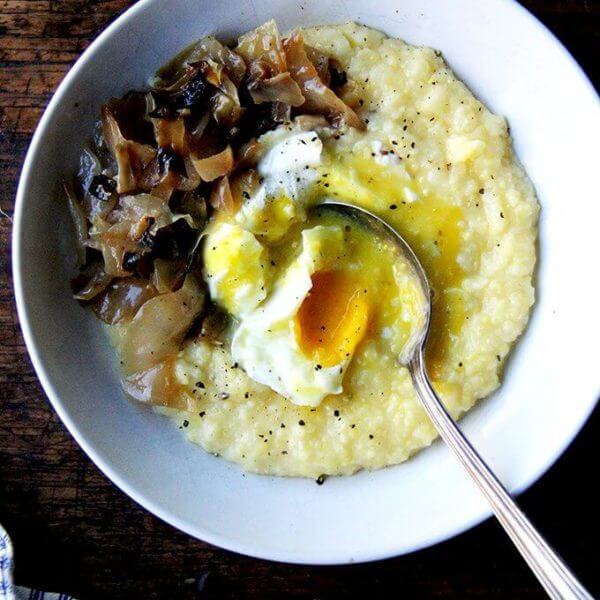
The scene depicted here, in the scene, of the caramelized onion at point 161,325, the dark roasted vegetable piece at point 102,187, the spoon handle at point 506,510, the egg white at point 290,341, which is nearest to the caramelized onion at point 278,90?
the egg white at point 290,341

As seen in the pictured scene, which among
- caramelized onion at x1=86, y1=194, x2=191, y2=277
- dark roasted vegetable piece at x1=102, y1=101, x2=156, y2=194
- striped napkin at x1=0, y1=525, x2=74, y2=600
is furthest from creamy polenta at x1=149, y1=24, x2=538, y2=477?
striped napkin at x1=0, y1=525, x2=74, y2=600

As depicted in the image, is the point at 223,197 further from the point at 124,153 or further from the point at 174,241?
the point at 124,153

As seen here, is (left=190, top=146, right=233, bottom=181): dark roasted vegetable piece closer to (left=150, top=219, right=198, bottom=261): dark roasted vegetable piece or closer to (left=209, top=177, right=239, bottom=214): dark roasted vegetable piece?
(left=209, top=177, right=239, bottom=214): dark roasted vegetable piece

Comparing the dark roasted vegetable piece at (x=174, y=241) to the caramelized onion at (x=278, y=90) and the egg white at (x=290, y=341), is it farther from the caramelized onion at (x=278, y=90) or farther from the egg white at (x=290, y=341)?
the caramelized onion at (x=278, y=90)

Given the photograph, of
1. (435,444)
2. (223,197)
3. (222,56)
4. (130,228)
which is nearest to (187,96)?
(222,56)

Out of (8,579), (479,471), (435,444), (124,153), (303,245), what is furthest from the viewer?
(8,579)

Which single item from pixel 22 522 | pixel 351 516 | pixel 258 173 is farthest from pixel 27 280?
pixel 351 516
